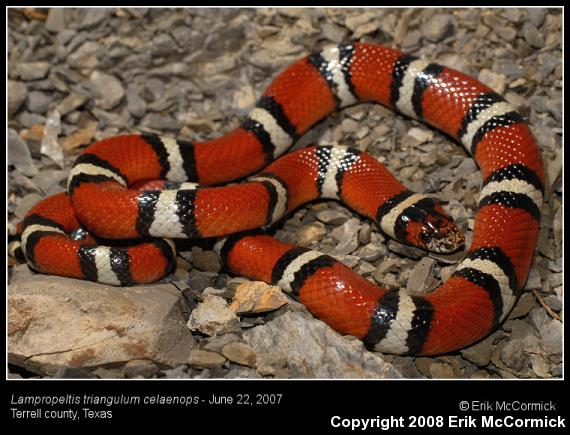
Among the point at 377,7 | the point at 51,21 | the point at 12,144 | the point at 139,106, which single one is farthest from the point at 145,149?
the point at 377,7

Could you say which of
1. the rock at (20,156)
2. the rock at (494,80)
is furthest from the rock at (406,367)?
the rock at (20,156)

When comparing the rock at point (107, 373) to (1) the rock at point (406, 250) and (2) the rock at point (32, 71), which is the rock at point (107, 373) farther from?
(2) the rock at point (32, 71)

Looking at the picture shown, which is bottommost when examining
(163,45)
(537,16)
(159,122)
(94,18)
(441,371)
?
(441,371)

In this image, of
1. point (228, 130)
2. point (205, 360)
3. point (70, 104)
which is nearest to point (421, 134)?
point (228, 130)

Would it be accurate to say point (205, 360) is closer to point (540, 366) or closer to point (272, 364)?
point (272, 364)

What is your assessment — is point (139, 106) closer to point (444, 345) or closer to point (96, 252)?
point (96, 252)

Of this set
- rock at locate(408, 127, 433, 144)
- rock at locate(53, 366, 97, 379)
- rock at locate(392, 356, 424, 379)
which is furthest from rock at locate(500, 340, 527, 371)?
rock at locate(53, 366, 97, 379)
